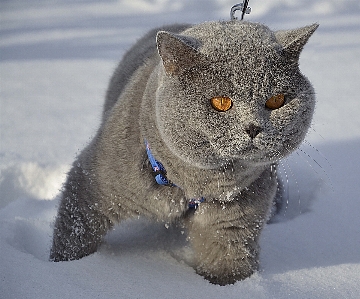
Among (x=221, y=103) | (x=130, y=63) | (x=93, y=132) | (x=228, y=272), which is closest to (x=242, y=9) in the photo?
(x=130, y=63)

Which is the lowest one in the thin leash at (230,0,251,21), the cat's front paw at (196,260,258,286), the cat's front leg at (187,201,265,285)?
the cat's front paw at (196,260,258,286)

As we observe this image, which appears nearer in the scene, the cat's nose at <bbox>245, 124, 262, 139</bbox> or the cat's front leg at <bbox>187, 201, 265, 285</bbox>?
the cat's nose at <bbox>245, 124, 262, 139</bbox>

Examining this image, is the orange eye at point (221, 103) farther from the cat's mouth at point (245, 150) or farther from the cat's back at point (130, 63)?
the cat's back at point (130, 63)

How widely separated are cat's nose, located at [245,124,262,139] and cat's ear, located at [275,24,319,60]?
217mm

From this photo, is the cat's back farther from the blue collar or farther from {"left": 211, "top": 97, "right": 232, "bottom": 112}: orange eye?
{"left": 211, "top": 97, "right": 232, "bottom": 112}: orange eye

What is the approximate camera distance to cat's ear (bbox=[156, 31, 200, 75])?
117 cm

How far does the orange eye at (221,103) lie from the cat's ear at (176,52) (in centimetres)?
11

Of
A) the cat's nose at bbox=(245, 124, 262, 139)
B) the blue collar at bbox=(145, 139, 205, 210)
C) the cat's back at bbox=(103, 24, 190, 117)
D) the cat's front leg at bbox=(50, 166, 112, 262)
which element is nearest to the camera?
the cat's nose at bbox=(245, 124, 262, 139)

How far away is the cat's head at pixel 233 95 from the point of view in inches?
46.0

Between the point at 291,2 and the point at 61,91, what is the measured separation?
7.82 feet

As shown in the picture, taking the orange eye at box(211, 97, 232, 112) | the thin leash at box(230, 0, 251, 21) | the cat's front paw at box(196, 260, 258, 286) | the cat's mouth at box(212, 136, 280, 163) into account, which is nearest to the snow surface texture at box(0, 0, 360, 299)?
the cat's front paw at box(196, 260, 258, 286)

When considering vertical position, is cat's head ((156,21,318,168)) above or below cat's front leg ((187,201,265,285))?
above

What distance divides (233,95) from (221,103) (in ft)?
0.12

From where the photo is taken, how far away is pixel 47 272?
145 centimetres
